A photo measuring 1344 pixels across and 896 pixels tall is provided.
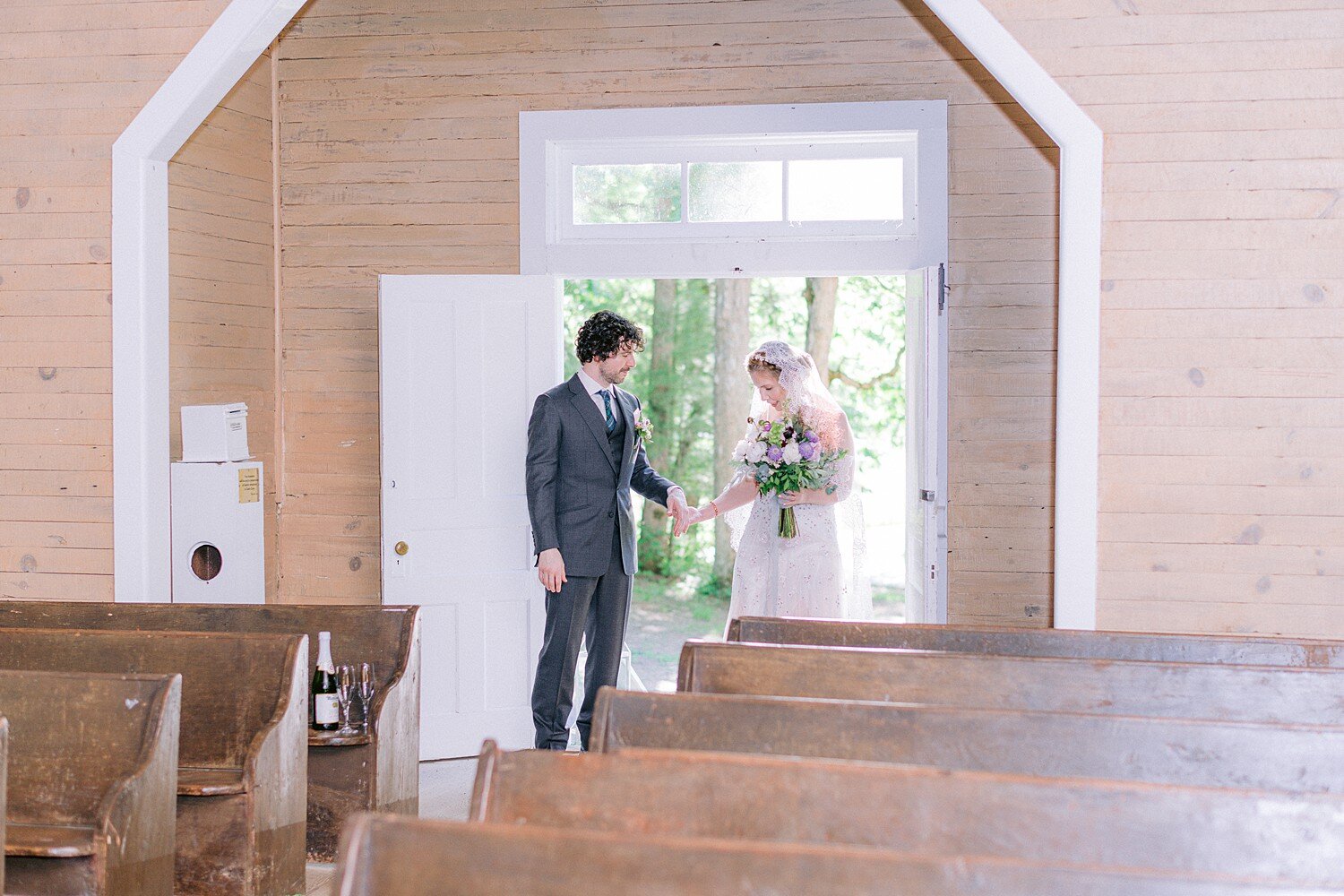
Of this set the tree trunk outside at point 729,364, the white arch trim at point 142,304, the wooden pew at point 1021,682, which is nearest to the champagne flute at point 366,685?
the white arch trim at point 142,304

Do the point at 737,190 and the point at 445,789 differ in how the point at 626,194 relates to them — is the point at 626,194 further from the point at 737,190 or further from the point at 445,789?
the point at 445,789

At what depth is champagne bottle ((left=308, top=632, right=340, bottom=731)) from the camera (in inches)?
140

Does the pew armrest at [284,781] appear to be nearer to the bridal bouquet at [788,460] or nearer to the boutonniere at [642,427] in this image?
the boutonniere at [642,427]

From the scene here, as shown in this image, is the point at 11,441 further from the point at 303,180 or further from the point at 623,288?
the point at 623,288

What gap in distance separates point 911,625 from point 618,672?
1.89 metres

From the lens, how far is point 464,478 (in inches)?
198

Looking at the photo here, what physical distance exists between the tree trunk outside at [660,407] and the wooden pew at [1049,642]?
720 centimetres

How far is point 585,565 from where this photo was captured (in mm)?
4559

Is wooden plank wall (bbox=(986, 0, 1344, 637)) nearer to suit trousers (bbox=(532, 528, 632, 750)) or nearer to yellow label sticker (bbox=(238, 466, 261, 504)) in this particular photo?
suit trousers (bbox=(532, 528, 632, 750))

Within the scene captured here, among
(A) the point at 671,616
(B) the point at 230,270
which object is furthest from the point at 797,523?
(A) the point at 671,616

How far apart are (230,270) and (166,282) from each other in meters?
1.03

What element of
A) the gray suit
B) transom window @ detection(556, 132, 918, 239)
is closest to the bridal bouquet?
the gray suit

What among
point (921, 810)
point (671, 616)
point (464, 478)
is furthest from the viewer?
point (671, 616)

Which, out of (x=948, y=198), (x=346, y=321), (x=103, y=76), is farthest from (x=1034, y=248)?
(x=103, y=76)
